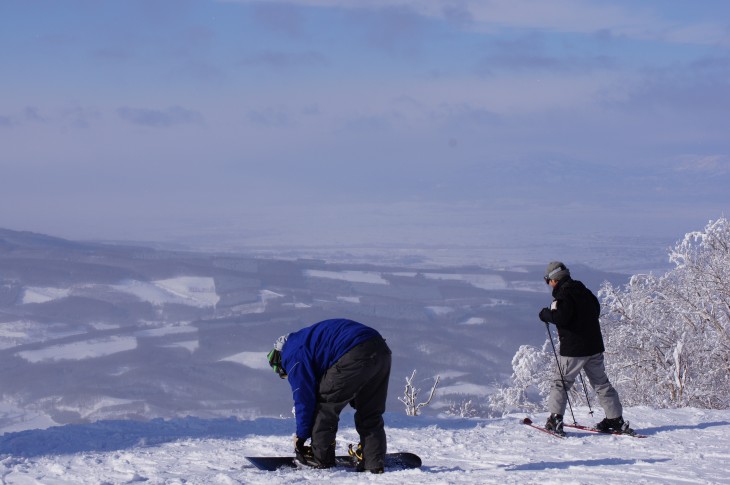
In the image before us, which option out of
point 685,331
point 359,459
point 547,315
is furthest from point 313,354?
point 685,331

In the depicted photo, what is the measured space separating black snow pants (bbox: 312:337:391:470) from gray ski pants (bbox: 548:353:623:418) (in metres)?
2.86

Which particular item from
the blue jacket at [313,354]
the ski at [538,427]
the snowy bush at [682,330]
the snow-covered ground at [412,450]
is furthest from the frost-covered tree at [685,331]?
the blue jacket at [313,354]

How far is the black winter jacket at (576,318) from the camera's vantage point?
8.84 meters

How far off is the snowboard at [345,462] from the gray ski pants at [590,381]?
2.29 meters

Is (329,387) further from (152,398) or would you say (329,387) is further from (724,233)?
(152,398)

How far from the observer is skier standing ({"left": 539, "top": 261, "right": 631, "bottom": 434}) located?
8.85m

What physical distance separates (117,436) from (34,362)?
617 ft

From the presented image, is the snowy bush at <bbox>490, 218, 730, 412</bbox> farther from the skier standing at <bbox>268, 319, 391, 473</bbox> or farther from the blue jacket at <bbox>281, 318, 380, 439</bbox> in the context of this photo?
the blue jacket at <bbox>281, 318, 380, 439</bbox>

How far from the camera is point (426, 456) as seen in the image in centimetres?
851

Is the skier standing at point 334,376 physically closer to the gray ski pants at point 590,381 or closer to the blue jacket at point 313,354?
the blue jacket at point 313,354

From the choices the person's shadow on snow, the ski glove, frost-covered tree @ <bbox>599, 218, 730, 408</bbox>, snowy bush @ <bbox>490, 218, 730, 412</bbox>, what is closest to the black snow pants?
the ski glove

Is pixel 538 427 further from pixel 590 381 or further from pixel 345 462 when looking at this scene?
pixel 345 462

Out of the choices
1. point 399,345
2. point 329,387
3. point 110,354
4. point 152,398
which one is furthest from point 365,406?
point 110,354

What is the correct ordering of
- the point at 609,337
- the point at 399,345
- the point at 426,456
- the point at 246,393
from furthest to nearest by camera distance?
the point at 399,345, the point at 246,393, the point at 609,337, the point at 426,456
